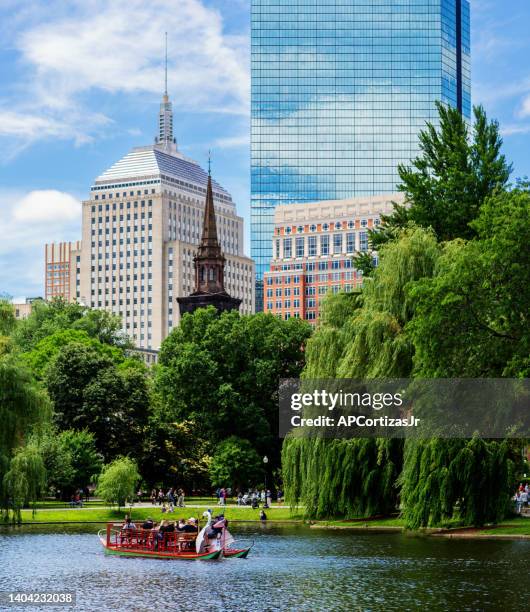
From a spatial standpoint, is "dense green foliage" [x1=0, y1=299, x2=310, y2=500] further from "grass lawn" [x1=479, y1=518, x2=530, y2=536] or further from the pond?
"grass lawn" [x1=479, y1=518, x2=530, y2=536]

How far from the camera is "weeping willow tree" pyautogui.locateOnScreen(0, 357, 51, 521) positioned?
2707 inches

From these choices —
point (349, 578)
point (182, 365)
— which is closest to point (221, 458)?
point (182, 365)

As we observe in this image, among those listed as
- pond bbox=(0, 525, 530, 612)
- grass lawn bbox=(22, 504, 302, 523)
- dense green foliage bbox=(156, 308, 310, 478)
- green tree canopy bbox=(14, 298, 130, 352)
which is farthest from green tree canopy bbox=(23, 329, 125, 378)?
pond bbox=(0, 525, 530, 612)

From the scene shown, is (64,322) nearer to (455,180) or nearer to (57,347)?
(57,347)

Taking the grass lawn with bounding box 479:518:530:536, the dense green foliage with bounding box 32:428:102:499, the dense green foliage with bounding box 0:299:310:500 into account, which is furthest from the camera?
the dense green foliage with bounding box 0:299:310:500

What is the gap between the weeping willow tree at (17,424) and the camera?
68.8 metres

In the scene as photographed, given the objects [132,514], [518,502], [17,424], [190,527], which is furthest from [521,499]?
[17,424]

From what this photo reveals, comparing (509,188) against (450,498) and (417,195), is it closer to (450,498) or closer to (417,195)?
(417,195)

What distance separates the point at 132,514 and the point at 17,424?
15.3 meters

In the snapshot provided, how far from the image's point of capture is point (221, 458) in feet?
321

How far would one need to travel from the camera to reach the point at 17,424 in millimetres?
69250

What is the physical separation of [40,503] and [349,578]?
51.5 meters

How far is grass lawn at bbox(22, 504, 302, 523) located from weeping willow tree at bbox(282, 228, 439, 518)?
424 inches

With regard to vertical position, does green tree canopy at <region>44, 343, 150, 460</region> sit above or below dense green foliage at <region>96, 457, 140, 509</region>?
above
